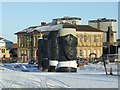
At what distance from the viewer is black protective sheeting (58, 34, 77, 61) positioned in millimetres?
30016

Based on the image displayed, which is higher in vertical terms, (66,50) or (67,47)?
(67,47)

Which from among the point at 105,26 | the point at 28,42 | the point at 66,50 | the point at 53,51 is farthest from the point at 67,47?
the point at 105,26

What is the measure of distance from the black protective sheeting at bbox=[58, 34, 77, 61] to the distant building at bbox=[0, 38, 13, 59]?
230 feet

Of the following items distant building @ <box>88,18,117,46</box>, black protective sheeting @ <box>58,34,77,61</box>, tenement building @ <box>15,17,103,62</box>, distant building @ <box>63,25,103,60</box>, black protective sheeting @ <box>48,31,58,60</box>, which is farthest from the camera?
distant building @ <box>88,18,117,46</box>

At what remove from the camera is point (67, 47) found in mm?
30297

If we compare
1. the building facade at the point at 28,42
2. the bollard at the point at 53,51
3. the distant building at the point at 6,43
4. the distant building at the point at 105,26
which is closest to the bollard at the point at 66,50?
the bollard at the point at 53,51

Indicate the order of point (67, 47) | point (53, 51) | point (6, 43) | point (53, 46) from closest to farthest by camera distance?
1. point (67, 47)
2. point (53, 46)
3. point (53, 51)
4. point (6, 43)

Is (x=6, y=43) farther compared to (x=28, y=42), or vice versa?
(x=6, y=43)

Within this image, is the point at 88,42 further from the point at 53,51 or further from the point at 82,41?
the point at 53,51

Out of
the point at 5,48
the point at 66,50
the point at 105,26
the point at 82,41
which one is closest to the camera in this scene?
the point at 66,50

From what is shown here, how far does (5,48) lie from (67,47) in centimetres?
7806

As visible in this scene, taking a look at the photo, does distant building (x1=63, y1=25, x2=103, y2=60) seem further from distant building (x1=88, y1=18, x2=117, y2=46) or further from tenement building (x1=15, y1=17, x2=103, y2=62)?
distant building (x1=88, y1=18, x2=117, y2=46)

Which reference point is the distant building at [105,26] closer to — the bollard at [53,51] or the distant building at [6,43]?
the distant building at [6,43]

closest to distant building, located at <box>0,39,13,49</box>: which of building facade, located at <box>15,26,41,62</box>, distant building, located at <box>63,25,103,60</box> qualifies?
building facade, located at <box>15,26,41,62</box>
